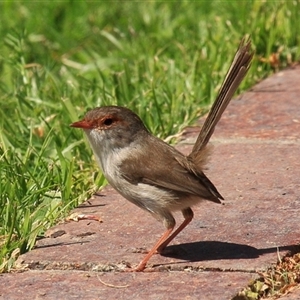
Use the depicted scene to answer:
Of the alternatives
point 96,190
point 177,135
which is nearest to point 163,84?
point 177,135

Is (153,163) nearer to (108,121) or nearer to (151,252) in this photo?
(108,121)

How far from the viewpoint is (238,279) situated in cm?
418

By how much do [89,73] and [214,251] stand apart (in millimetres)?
4131

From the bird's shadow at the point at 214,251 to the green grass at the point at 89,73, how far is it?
76 cm

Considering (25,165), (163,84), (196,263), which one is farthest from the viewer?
(163,84)

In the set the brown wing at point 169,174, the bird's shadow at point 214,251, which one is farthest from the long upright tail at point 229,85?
the bird's shadow at point 214,251

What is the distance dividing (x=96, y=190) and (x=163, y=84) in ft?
5.58

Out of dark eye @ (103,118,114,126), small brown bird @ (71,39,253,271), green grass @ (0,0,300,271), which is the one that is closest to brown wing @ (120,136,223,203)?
small brown bird @ (71,39,253,271)

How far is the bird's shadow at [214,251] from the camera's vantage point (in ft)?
14.7

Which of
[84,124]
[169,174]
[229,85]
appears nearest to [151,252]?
[169,174]

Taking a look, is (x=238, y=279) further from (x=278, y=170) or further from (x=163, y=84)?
(x=163, y=84)

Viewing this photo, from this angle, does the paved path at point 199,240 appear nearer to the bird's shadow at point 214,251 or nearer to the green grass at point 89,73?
the bird's shadow at point 214,251

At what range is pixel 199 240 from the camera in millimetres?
4805

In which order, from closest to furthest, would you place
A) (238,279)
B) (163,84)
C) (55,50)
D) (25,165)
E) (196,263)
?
(238,279) → (196,263) → (25,165) → (163,84) → (55,50)
